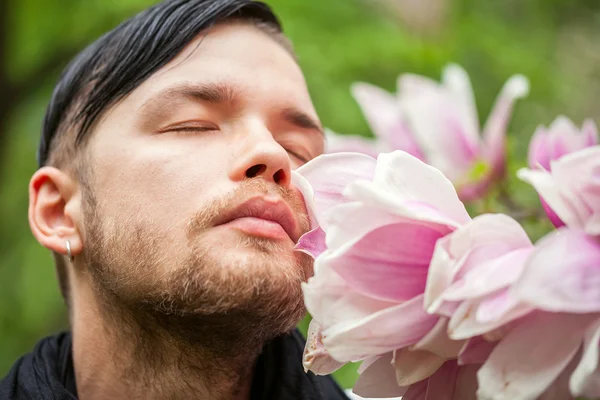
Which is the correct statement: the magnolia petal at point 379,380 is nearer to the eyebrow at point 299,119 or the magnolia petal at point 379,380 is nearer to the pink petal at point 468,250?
the pink petal at point 468,250

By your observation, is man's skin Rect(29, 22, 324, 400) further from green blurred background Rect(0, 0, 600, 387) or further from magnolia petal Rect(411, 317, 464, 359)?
green blurred background Rect(0, 0, 600, 387)

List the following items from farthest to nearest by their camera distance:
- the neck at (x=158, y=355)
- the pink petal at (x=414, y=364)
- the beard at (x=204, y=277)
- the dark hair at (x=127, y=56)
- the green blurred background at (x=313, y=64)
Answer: the green blurred background at (x=313, y=64)
the dark hair at (x=127, y=56)
the neck at (x=158, y=355)
the beard at (x=204, y=277)
the pink petal at (x=414, y=364)

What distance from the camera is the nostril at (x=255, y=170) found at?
0.75 meters

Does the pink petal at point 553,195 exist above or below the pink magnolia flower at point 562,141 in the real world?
above

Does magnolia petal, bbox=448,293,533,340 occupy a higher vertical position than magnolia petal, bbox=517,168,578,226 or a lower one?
lower

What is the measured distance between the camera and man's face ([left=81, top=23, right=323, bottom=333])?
0.71m

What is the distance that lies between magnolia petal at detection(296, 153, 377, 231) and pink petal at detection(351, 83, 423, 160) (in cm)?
48

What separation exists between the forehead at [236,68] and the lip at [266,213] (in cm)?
19

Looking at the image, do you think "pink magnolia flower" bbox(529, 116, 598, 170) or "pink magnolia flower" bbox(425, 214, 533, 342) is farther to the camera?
"pink magnolia flower" bbox(529, 116, 598, 170)

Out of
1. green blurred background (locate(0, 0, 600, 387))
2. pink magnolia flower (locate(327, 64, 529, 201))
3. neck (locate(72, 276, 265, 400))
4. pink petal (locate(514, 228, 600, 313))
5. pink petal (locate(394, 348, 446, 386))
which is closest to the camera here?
pink petal (locate(514, 228, 600, 313))

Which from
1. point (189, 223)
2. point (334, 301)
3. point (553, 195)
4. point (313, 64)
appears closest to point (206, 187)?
point (189, 223)

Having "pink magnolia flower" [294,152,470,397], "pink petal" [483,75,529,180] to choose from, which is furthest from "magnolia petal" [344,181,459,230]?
"pink petal" [483,75,529,180]

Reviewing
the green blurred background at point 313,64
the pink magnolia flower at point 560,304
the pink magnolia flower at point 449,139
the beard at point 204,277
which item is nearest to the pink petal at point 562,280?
the pink magnolia flower at point 560,304

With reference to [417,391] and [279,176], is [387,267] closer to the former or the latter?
[417,391]
